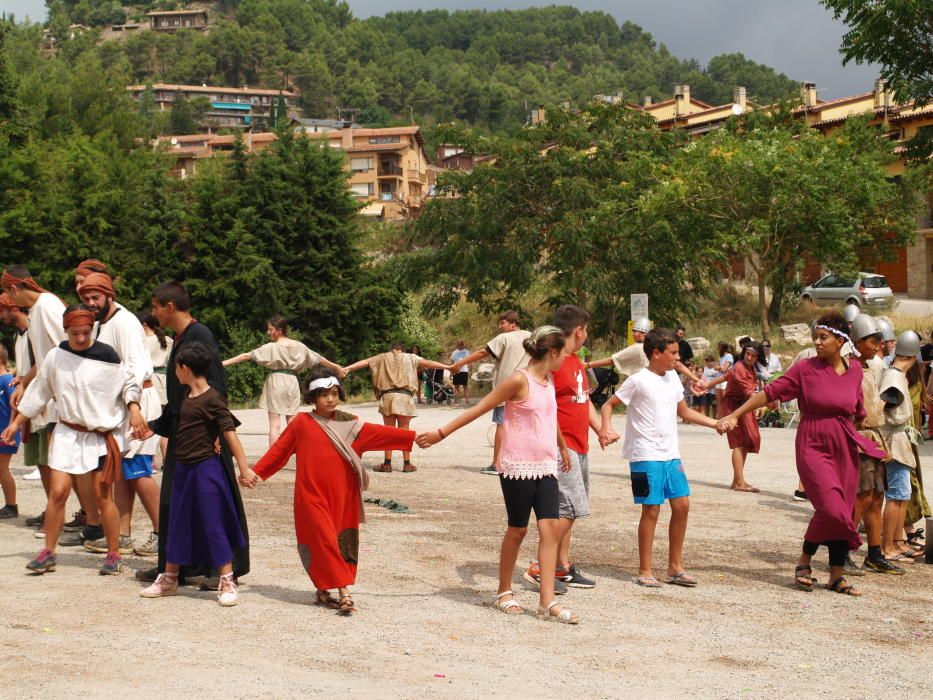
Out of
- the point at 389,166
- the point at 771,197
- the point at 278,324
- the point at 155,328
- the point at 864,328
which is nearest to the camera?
the point at 864,328

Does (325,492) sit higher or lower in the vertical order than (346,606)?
higher

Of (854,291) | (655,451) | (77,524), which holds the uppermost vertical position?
(854,291)

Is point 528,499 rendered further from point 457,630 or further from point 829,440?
point 829,440

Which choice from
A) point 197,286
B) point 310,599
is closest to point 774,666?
point 310,599

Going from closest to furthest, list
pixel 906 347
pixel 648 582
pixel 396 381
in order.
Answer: pixel 648 582 < pixel 906 347 < pixel 396 381

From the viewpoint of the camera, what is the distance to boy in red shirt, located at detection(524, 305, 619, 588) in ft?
25.8

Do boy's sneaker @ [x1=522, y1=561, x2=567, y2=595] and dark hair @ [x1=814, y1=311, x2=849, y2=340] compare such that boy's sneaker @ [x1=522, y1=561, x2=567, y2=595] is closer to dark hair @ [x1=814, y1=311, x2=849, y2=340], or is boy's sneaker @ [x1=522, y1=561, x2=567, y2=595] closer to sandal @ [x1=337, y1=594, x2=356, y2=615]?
sandal @ [x1=337, y1=594, x2=356, y2=615]

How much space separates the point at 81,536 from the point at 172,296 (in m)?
2.46

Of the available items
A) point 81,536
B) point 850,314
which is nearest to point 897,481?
point 850,314

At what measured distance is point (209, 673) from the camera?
551 cm

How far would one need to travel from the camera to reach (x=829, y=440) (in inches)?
314

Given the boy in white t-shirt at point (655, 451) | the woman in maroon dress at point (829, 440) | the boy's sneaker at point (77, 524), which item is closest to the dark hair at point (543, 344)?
the boy in white t-shirt at point (655, 451)

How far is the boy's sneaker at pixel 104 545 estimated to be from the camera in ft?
27.5

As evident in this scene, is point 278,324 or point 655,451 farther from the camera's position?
point 278,324
